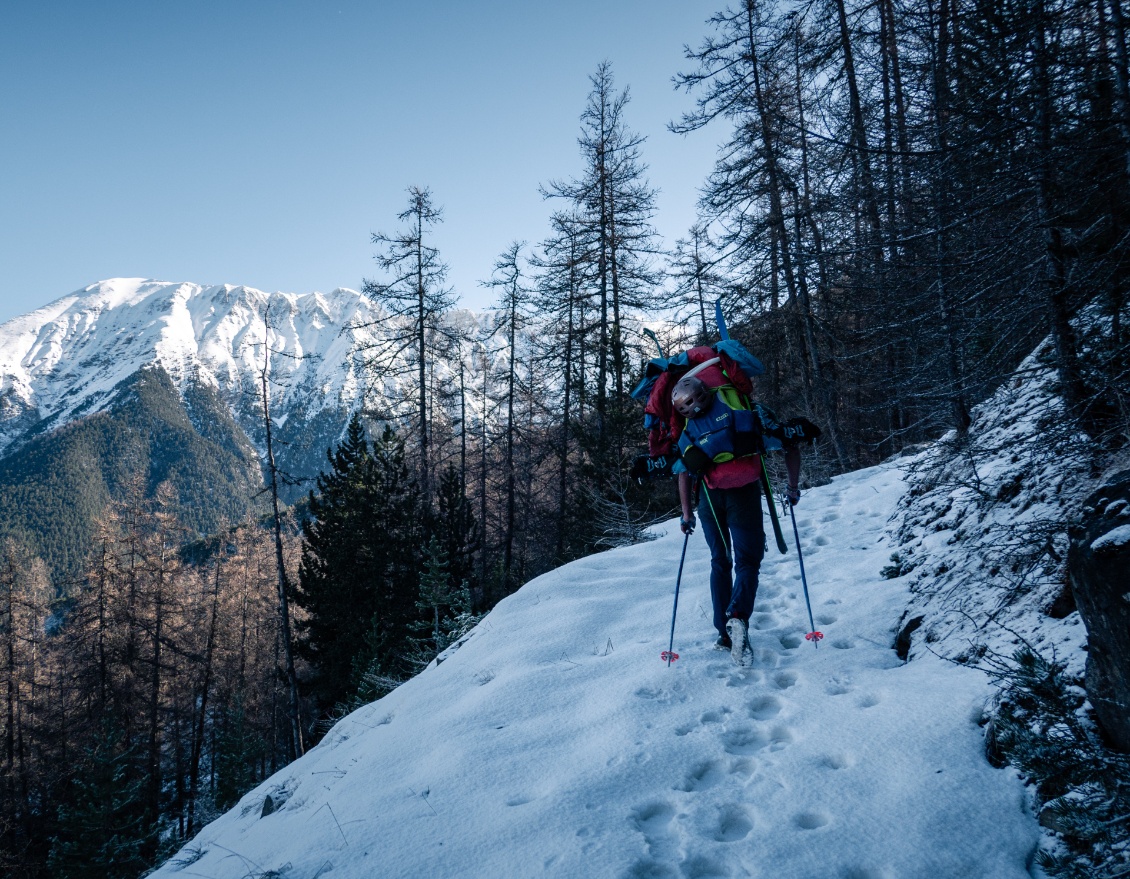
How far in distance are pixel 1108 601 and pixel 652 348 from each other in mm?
16323

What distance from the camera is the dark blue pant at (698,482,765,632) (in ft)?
11.4

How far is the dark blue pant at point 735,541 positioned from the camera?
3461 mm

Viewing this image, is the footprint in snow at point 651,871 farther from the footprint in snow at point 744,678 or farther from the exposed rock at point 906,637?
the exposed rock at point 906,637

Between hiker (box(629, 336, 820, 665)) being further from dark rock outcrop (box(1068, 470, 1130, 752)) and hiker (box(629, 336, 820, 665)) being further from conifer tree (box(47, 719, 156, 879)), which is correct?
conifer tree (box(47, 719, 156, 879))

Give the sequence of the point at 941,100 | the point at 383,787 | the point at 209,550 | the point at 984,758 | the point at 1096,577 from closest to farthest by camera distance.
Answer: the point at 1096,577 < the point at 984,758 < the point at 383,787 < the point at 941,100 < the point at 209,550

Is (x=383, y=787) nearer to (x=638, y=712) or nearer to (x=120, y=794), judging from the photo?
(x=638, y=712)

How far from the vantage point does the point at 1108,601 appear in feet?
6.13

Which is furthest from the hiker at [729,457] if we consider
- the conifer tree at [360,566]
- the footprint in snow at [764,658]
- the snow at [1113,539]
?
the conifer tree at [360,566]

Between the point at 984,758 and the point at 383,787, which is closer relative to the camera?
the point at 984,758

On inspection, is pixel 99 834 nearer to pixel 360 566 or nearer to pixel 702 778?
pixel 360 566

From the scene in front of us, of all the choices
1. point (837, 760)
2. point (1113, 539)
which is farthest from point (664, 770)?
point (1113, 539)

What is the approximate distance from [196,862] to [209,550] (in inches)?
3368

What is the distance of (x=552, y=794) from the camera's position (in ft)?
7.55

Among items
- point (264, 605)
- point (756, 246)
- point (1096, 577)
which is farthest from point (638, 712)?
point (264, 605)
